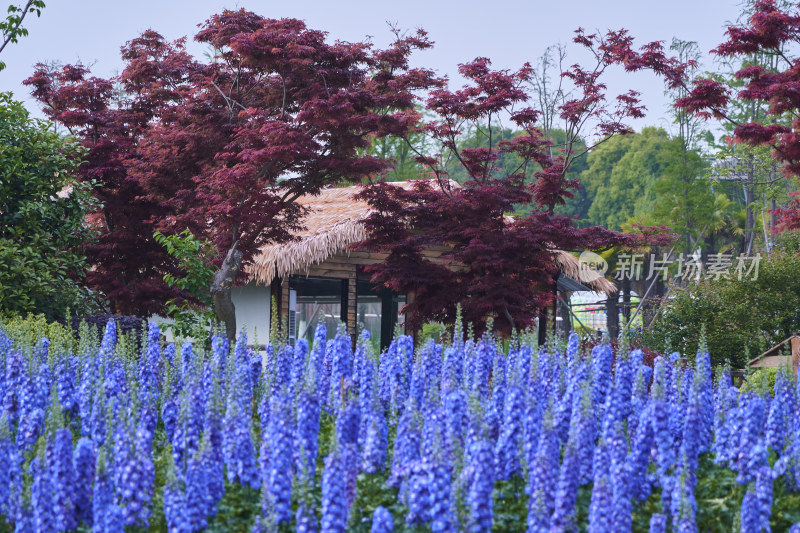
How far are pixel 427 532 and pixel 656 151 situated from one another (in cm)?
4627

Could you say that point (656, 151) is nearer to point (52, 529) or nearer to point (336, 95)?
point (336, 95)

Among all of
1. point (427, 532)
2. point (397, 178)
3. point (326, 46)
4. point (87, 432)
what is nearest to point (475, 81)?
point (326, 46)

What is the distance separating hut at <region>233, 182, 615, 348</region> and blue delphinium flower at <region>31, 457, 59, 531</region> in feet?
31.0

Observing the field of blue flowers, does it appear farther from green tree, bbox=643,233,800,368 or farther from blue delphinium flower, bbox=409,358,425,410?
green tree, bbox=643,233,800,368

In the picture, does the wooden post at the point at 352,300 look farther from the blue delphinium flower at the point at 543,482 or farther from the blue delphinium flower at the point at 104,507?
the blue delphinium flower at the point at 104,507

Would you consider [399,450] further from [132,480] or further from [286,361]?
[286,361]

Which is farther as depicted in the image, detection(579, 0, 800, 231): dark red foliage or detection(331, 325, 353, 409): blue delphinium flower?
detection(579, 0, 800, 231): dark red foliage

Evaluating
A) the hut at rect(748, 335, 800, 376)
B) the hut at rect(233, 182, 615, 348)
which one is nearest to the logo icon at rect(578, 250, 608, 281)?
the hut at rect(233, 182, 615, 348)

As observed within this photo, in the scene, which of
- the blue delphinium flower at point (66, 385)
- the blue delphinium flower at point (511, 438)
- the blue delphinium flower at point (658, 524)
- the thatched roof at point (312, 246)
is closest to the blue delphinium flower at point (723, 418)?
the blue delphinium flower at point (511, 438)

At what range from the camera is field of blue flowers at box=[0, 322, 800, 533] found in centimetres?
379

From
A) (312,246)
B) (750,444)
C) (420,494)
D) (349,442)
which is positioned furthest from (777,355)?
(420,494)

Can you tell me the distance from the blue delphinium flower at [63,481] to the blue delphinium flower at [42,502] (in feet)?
0.08

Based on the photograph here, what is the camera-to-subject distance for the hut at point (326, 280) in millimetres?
13641

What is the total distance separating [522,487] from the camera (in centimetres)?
459
